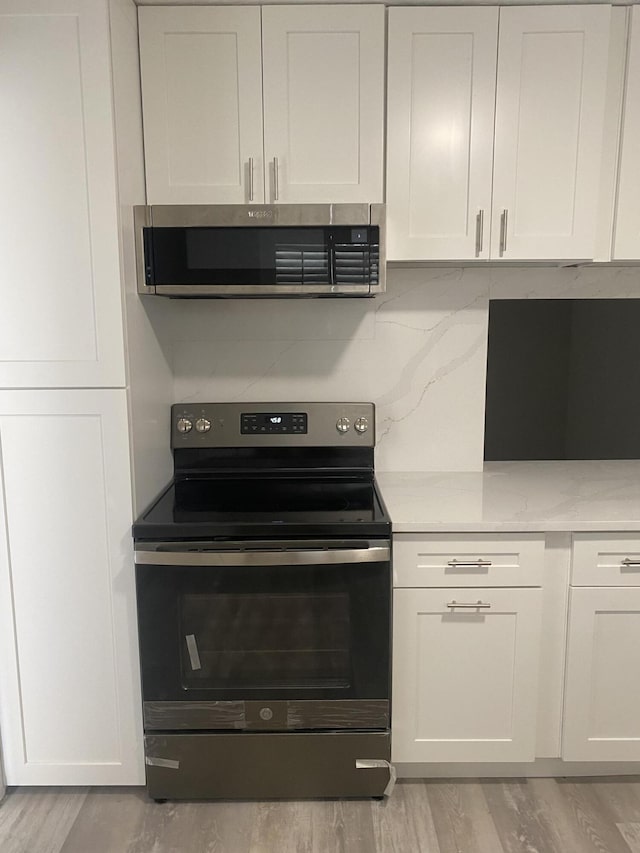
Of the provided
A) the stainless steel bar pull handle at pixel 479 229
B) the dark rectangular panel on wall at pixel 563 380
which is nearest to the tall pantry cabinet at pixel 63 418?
the stainless steel bar pull handle at pixel 479 229

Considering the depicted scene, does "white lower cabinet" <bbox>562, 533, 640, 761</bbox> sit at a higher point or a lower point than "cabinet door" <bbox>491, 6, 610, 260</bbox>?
lower

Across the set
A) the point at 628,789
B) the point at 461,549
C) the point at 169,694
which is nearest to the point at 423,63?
the point at 461,549

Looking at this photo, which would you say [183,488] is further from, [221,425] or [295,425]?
[295,425]

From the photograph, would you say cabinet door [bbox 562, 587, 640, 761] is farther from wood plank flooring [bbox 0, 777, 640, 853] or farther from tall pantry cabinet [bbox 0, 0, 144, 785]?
tall pantry cabinet [bbox 0, 0, 144, 785]

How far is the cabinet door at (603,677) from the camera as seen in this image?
1813 millimetres

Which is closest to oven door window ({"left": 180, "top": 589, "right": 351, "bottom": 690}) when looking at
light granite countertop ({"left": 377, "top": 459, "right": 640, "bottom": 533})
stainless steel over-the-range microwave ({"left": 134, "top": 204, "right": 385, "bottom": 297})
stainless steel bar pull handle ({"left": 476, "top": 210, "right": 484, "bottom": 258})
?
light granite countertop ({"left": 377, "top": 459, "right": 640, "bottom": 533})

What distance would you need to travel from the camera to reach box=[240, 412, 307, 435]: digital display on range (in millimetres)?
2203

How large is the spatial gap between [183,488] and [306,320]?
2.42 feet

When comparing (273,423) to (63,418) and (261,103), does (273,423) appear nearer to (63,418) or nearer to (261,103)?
(63,418)

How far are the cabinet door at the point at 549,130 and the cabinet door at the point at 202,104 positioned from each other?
0.74 meters

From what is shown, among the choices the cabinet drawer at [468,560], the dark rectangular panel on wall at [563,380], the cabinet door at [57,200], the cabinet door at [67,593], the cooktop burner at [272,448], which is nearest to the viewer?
the cabinet door at [57,200]

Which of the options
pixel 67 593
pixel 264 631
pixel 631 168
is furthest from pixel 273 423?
pixel 631 168

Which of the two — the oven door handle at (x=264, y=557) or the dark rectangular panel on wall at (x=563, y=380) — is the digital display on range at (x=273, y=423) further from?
the dark rectangular panel on wall at (x=563, y=380)

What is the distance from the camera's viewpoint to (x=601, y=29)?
1.81 m
